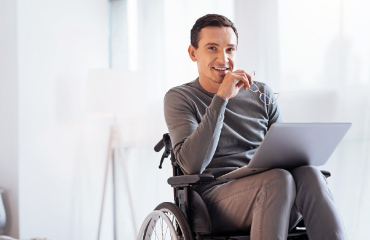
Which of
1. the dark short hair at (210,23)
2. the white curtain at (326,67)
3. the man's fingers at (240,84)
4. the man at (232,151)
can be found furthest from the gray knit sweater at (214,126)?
the white curtain at (326,67)

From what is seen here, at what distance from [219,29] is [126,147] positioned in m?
1.63

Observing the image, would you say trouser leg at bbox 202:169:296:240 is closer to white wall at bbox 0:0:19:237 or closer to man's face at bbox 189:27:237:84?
man's face at bbox 189:27:237:84

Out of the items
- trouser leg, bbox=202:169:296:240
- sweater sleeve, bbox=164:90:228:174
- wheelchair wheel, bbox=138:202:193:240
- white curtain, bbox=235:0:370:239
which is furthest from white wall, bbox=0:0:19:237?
trouser leg, bbox=202:169:296:240

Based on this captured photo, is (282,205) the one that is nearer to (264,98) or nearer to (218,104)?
(218,104)

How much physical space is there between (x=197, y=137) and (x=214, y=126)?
2.8 inches

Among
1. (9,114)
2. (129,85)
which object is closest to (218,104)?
(129,85)

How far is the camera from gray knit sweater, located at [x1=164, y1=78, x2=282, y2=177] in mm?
1319

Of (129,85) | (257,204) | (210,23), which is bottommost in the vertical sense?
(257,204)

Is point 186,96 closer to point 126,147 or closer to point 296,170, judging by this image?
point 296,170

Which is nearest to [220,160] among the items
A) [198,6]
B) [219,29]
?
[219,29]

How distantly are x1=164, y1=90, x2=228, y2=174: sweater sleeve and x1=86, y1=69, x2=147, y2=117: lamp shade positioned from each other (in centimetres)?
115

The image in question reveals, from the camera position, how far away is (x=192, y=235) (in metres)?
1.20

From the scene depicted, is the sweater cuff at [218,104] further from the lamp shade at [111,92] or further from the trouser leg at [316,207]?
the lamp shade at [111,92]

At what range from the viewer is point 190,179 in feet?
3.99
